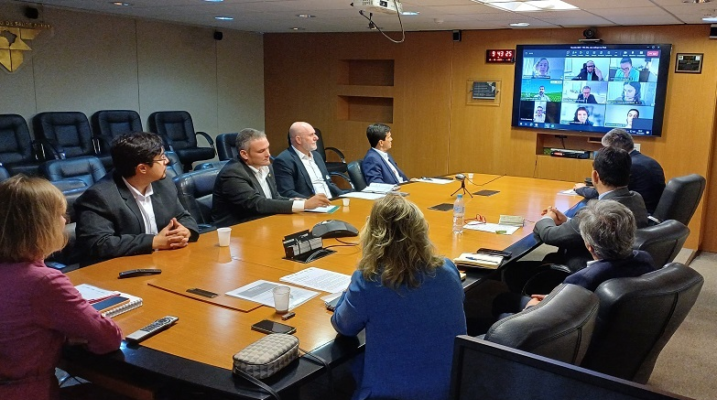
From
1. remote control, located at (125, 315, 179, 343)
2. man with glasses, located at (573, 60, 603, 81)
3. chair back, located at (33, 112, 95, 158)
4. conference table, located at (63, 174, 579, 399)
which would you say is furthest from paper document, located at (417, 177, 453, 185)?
chair back, located at (33, 112, 95, 158)

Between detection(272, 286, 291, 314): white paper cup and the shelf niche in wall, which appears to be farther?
the shelf niche in wall

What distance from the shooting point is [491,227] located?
362cm

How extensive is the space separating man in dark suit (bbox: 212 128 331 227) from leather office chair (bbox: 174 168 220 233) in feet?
0.30

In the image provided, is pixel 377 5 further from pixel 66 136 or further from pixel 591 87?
pixel 66 136

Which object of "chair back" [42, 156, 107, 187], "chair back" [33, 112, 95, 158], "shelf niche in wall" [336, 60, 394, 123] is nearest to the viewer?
"chair back" [42, 156, 107, 187]

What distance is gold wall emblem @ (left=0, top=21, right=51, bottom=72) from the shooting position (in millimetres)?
6199

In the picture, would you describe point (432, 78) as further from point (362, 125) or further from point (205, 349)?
point (205, 349)

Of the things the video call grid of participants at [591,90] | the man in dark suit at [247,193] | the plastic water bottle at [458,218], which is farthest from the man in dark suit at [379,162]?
the video call grid of participants at [591,90]

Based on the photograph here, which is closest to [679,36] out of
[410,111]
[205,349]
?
[410,111]

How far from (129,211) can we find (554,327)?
216cm

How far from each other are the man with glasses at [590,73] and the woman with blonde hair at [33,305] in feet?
19.3

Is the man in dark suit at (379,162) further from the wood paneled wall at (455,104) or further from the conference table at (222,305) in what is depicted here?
the wood paneled wall at (455,104)

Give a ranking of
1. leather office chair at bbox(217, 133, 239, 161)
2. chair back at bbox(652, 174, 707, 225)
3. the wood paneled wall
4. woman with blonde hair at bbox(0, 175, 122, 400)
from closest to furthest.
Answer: woman with blonde hair at bbox(0, 175, 122, 400) < chair back at bbox(652, 174, 707, 225) < the wood paneled wall < leather office chair at bbox(217, 133, 239, 161)

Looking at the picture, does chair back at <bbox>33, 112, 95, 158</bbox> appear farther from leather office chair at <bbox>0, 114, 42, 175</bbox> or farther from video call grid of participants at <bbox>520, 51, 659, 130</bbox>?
video call grid of participants at <bbox>520, 51, 659, 130</bbox>
